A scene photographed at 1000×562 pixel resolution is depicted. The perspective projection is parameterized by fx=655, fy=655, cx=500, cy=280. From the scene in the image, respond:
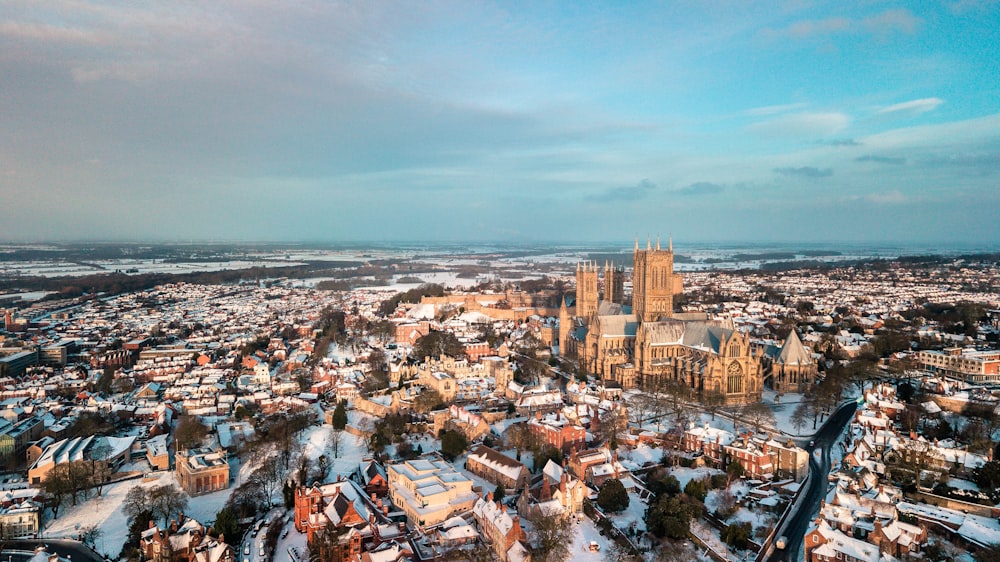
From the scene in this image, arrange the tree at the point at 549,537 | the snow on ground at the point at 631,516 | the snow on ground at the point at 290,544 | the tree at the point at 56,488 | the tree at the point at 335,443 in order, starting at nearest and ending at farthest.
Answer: the tree at the point at 549,537
the snow on ground at the point at 290,544
the snow on ground at the point at 631,516
the tree at the point at 56,488
the tree at the point at 335,443

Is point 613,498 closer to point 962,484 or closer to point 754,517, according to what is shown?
point 754,517

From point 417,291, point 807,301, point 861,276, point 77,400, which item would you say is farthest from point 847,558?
point 861,276

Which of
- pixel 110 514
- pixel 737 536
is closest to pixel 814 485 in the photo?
pixel 737 536

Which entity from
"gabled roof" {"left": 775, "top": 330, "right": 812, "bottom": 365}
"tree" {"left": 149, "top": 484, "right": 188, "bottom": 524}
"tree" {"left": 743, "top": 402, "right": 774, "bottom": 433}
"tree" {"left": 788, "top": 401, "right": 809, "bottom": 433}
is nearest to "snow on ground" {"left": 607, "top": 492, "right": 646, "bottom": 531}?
"tree" {"left": 743, "top": 402, "right": 774, "bottom": 433}

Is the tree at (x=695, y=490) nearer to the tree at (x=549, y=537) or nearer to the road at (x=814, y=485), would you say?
the road at (x=814, y=485)

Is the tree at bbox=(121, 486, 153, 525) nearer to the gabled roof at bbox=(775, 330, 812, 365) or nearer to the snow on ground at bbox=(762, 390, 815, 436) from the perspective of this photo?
the snow on ground at bbox=(762, 390, 815, 436)

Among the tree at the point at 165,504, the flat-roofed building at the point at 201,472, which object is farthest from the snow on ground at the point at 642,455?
the tree at the point at 165,504
